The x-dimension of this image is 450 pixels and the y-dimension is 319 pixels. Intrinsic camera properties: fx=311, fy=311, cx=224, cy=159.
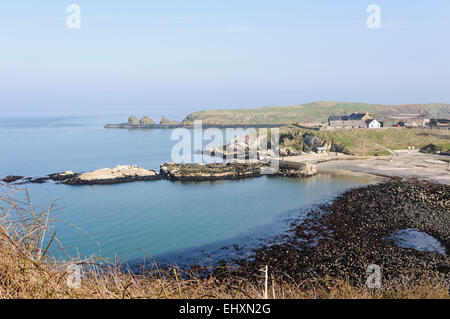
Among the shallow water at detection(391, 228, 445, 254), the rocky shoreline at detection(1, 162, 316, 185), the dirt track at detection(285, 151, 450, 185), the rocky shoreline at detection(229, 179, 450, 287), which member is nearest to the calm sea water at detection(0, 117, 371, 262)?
the rocky shoreline at detection(1, 162, 316, 185)

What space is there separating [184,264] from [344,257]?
28.3 ft

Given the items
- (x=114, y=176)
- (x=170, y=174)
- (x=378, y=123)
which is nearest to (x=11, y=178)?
(x=114, y=176)

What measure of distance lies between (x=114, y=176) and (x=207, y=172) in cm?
1186

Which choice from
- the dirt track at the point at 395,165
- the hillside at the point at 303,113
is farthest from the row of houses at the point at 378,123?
the hillside at the point at 303,113

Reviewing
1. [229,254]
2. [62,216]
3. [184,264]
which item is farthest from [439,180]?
[62,216]

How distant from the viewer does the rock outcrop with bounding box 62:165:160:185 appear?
37.4 m

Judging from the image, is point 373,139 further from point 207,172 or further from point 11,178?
point 11,178

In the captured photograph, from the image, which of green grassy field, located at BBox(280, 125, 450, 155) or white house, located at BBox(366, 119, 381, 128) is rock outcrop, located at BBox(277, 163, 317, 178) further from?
white house, located at BBox(366, 119, 381, 128)

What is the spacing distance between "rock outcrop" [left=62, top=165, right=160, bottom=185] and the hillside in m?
96.2

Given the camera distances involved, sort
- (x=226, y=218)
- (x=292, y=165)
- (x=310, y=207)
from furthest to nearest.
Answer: (x=292, y=165) < (x=310, y=207) < (x=226, y=218)

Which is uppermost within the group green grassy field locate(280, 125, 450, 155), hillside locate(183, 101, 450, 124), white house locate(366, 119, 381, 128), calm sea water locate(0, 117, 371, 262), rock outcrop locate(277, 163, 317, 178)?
hillside locate(183, 101, 450, 124)

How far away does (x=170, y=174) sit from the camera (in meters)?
41.2
